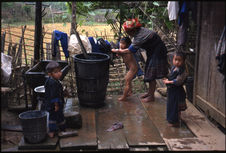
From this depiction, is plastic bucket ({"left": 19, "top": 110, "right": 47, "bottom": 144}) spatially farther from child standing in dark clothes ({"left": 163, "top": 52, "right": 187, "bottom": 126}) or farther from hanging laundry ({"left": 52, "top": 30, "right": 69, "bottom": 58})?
hanging laundry ({"left": 52, "top": 30, "right": 69, "bottom": 58})

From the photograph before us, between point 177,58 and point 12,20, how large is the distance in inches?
596

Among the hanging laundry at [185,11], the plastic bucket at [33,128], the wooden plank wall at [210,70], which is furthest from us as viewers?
the wooden plank wall at [210,70]

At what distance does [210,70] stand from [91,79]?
7.64ft

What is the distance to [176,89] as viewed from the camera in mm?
4918

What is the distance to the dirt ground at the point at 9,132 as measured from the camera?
4917 millimetres

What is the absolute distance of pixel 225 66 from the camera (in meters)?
4.04

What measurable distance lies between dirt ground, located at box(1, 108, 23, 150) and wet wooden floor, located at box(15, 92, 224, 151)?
108 centimetres

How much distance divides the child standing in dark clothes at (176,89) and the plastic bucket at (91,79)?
1410 millimetres

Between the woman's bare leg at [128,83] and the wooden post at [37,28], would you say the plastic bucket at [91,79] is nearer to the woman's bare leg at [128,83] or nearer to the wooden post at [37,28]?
the woman's bare leg at [128,83]

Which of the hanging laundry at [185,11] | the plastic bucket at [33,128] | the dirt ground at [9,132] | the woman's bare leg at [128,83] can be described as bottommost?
the dirt ground at [9,132]

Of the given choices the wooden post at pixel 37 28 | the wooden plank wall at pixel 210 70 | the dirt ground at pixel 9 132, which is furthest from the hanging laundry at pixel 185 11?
the dirt ground at pixel 9 132

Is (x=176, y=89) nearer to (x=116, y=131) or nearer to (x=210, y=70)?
(x=210, y=70)

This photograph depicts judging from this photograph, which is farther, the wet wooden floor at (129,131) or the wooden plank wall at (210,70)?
the wooden plank wall at (210,70)

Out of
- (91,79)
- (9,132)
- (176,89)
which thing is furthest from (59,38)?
(176,89)
